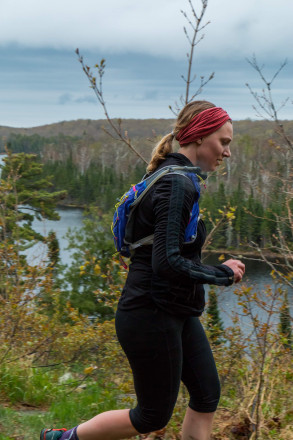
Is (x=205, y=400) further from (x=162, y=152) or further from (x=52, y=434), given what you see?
(x=162, y=152)

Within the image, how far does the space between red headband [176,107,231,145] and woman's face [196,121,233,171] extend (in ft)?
0.09

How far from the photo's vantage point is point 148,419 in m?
2.46

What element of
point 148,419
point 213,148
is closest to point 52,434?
point 148,419

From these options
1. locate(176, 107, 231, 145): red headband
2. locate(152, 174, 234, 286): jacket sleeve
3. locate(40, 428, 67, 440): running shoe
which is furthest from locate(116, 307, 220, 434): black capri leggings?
locate(176, 107, 231, 145): red headband

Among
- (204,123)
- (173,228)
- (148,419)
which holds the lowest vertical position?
(148,419)

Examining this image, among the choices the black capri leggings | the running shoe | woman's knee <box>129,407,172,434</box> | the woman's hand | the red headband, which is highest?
the red headband

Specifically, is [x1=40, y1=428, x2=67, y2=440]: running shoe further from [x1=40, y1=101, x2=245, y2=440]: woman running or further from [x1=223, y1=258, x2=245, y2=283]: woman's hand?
[x1=223, y1=258, x2=245, y2=283]: woman's hand

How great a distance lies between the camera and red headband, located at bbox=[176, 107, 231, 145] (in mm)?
2398

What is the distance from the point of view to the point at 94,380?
4.30 meters

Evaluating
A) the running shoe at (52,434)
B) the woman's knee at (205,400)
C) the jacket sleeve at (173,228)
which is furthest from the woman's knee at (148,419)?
the jacket sleeve at (173,228)

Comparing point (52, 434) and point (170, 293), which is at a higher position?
point (170, 293)

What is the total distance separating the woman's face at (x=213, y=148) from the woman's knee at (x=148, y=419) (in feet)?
3.51

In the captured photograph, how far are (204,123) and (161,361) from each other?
39.8 inches

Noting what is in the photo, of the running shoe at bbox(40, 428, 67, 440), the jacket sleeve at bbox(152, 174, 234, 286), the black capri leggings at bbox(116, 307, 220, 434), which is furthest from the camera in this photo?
the running shoe at bbox(40, 428, 67, 440)
